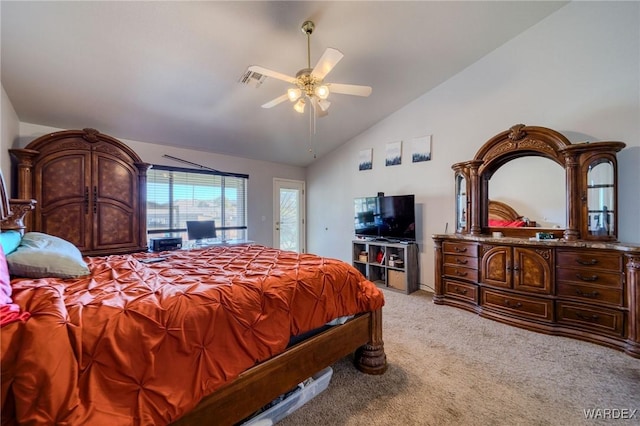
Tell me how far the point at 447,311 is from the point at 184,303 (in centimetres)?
313

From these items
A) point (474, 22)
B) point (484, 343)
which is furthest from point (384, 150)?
point (484, 343)

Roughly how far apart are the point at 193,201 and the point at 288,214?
6.81 ft

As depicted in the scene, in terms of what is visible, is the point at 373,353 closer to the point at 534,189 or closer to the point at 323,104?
the point at 323,104

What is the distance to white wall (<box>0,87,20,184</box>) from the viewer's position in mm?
2561

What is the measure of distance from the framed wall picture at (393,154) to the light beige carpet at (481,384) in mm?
2784

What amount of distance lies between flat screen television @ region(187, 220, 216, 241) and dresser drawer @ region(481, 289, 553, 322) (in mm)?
A: 4102

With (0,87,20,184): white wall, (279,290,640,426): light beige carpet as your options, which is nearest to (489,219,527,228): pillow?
(279,290,640,426): light beige carpet

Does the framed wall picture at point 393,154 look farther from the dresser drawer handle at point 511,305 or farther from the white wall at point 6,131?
the white wall at point 6,131

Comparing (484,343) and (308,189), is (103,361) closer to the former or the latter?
(484,343)

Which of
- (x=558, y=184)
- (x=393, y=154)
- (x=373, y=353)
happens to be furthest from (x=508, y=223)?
(x=373, y=353)

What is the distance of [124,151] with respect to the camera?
338 cm

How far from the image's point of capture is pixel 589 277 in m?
2.55

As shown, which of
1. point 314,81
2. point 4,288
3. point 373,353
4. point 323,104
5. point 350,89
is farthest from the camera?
point 323,104

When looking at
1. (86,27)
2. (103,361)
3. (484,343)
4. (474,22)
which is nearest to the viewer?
(103,361)
